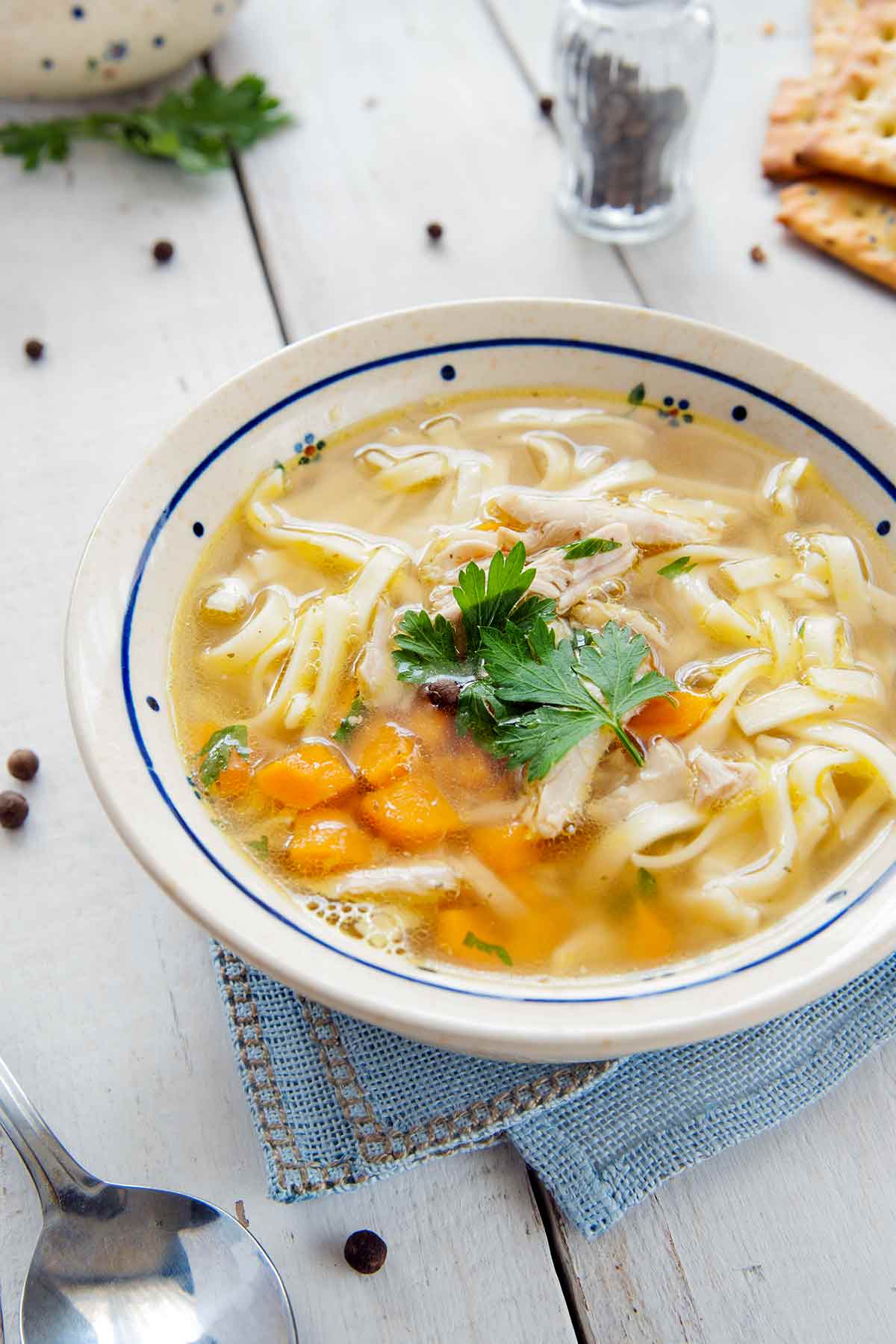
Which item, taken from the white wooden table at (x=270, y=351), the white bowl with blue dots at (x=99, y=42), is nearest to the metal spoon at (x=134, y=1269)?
the white wooden table at (x=270, y=351)

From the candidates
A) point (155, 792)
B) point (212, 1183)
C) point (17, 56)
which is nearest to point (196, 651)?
point (155, 792)

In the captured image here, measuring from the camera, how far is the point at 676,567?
3271mm

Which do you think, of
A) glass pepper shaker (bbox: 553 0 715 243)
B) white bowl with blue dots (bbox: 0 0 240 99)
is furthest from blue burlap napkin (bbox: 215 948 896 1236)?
white bowl with blue dots (bbox: 0 0 240 99)

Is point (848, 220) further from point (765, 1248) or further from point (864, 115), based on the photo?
point (765, 1248)

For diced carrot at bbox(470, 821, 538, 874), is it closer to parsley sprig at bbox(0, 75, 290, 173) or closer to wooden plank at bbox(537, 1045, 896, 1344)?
wooden plank at bbox(537, 1045, 896, 1344)

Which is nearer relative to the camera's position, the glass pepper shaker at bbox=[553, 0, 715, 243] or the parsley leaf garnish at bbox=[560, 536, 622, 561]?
the parsley leaf garnish at bbox=[560, 536, 622, 561]

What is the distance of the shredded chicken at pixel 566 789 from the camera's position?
2.80m

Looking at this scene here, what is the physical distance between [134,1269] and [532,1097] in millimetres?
871

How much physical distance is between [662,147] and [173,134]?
6.25ft

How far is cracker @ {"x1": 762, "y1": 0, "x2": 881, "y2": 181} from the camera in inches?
189

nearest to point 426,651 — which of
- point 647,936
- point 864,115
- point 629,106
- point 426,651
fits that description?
point 426,651

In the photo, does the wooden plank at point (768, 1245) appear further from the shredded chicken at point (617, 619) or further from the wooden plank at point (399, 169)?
the wooden plank at point (399, 169)

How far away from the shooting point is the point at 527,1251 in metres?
2.55

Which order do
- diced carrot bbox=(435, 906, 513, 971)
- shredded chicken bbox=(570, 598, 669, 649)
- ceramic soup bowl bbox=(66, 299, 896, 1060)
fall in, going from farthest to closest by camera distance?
1. shredded chicken bbox=(570, 598, 669, 649)
2. diced carrot bbox=(435, 906, 513, 971)
3. ceramic soup bowl bbox=(66, 299, 896, 1060)
